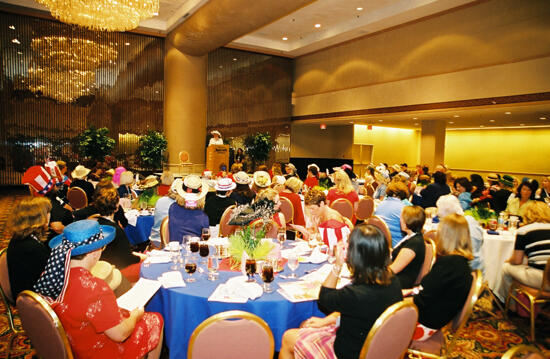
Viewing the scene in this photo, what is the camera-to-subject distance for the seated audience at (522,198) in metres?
5.79

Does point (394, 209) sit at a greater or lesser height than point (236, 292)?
greater

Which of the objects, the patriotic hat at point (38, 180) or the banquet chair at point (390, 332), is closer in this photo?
the banquet chair at point (390, 332)

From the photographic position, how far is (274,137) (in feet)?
57.0

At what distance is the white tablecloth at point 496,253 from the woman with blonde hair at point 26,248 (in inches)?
198

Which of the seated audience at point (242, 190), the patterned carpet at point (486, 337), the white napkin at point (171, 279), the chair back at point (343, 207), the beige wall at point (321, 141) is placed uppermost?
the beige wall at point (321, 141)

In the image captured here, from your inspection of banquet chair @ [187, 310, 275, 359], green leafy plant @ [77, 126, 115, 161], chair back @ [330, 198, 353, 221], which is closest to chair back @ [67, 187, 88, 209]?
chair back @ [330, 198, 353, 221]

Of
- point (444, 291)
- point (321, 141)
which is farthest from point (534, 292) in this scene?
point (321, 141)

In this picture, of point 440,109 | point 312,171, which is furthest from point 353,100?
point 312,171

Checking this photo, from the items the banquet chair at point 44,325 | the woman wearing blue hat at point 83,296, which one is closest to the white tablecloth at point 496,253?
the woman wearing blue hat at point 83,296

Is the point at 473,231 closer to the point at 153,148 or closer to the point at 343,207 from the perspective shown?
the point at 343,207

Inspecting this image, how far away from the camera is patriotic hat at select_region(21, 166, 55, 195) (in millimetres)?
5176

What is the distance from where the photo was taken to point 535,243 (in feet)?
12.0

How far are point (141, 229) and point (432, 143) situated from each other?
480 inches

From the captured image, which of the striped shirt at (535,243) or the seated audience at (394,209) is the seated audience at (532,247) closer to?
the striped shirt at (535,243)
